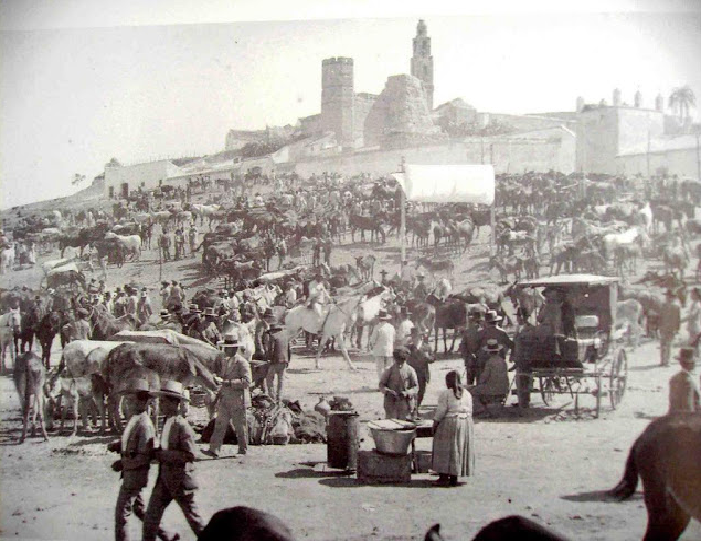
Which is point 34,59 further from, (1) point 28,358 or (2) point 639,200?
(2) point 639,200

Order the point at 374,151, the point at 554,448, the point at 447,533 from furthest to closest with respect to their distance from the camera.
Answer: the point at 374,151 < the point at 554,448 < the point at 447,533

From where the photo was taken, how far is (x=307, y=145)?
8805mm

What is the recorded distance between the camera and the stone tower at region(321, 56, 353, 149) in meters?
8.21

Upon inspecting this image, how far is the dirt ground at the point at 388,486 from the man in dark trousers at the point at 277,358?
0.68 metres

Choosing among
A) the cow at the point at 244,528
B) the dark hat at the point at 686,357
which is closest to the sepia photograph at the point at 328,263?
the dark hat at the point at 686,357

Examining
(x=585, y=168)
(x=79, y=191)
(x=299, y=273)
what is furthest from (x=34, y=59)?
(x=585, y=168)

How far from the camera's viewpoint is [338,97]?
27.7 feet

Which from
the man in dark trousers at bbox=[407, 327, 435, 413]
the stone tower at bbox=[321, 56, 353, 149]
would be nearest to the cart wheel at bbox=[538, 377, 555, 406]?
the man in dark trousers at bbox=[407, 327, 435, 413]

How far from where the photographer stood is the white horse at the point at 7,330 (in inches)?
325

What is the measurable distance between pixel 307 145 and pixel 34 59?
3.03 metres

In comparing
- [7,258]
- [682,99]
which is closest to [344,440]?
[7,258]

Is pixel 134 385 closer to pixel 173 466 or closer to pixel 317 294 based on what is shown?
pixel 317 294

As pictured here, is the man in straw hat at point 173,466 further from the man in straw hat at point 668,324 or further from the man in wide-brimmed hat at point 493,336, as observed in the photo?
the man in straw hat at point 668,324

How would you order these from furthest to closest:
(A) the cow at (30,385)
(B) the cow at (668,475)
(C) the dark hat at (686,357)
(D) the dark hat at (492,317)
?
(D) the dark hat at (492,317), (A) the cow at (30,385), (C) the dark hat at (686,357), (B) the cow at (668,475)
